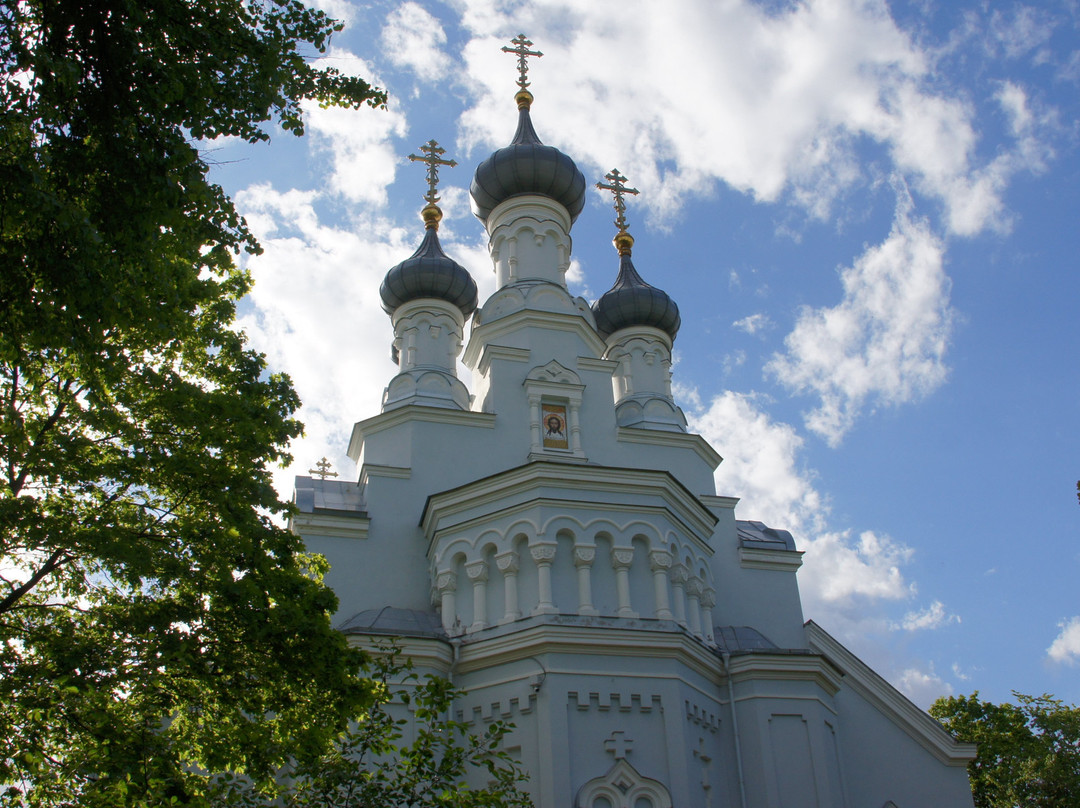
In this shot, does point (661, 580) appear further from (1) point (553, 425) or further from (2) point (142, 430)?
(2) point (142, 430)

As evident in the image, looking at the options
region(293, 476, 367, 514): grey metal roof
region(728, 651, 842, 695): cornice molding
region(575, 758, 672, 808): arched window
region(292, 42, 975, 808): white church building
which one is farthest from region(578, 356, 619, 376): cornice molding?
region(575, 758, 672, 808): arched window

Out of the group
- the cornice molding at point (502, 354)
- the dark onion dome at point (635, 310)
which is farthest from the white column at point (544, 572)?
the dark onion dome at point (635, 310)

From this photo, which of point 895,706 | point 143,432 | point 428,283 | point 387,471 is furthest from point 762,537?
point 143,432

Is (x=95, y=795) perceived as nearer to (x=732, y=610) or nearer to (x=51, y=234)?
(x=51, y=234)

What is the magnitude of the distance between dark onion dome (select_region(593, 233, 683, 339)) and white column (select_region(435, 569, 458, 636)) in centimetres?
969

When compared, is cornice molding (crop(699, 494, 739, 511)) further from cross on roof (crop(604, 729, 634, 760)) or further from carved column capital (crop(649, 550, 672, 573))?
cross on roof (crop(604, 729, 634, 760))

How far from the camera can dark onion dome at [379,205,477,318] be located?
21.6 metres

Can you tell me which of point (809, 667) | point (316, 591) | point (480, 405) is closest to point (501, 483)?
point (480, 405)

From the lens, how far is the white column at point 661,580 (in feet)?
46.8

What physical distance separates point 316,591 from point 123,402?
2.20 metres

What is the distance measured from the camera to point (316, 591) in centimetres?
814

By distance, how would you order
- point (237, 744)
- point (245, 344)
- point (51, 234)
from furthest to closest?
point (245, 344), point (237, 744), point (51, 234)

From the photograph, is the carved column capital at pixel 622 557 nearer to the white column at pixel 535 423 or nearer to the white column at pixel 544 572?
the white column at pixel 544 572

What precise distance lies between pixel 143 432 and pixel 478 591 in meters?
7.38
